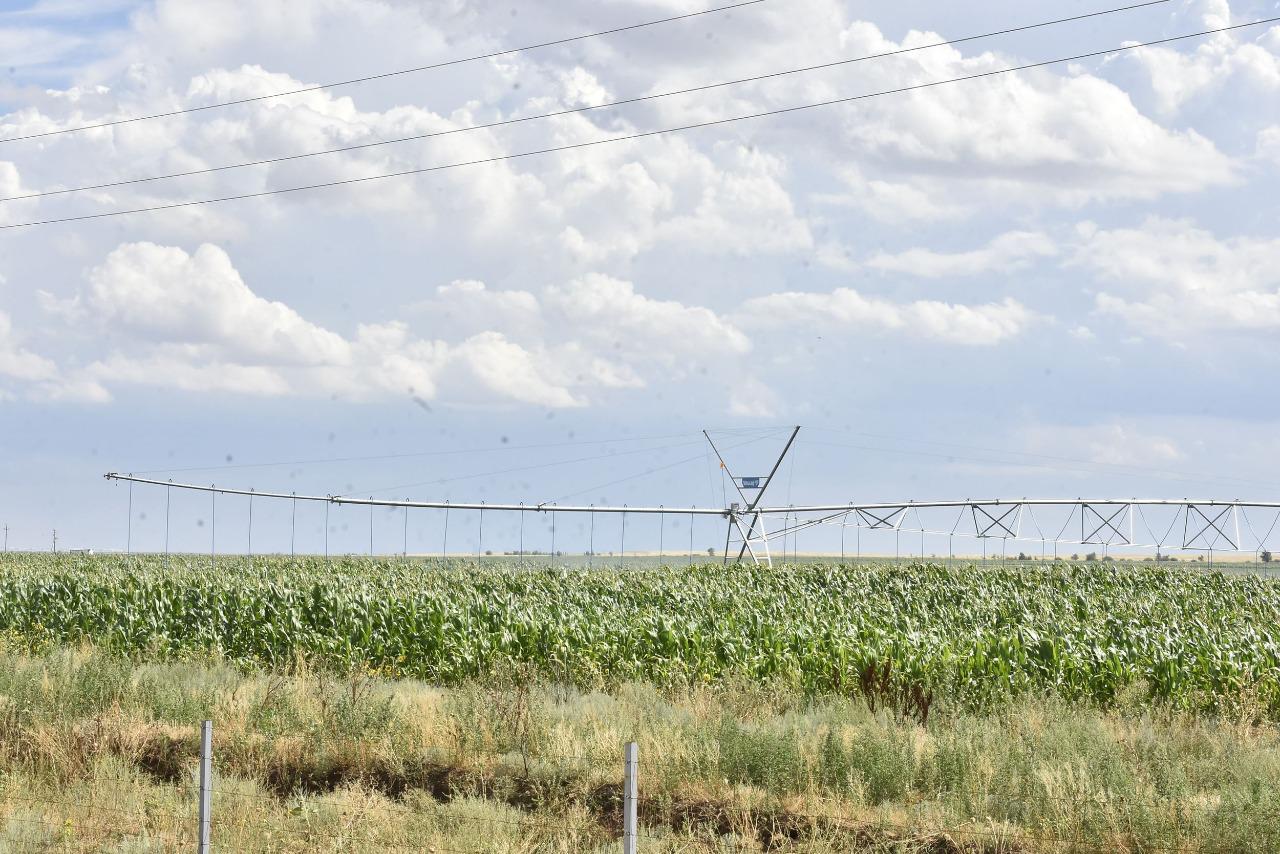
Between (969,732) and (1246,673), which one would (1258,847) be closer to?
(969,732)

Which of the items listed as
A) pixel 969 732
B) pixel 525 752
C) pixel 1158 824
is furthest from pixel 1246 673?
pixel 525 752

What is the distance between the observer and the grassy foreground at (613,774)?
40.6 ft

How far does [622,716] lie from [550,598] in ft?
47.8

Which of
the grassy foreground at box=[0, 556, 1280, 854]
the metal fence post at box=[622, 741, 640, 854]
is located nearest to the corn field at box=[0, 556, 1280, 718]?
the grassy foreground at box=[0, 556, 1280, 854]

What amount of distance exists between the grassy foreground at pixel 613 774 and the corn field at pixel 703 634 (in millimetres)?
1405

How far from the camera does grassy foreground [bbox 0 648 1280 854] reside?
12.4 meters

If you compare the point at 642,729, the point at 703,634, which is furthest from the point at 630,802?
the point at 703,634

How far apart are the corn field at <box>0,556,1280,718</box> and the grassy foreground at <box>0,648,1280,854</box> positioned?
1.41m

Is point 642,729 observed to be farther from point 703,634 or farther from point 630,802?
point 703,634

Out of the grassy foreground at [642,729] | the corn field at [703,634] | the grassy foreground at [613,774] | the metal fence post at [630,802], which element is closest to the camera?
the metal fence post at [630,802]

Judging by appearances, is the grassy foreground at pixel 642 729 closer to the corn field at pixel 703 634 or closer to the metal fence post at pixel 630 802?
the corn field at pixel 703 634

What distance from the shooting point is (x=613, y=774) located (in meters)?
14.6

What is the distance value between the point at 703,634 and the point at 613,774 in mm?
9164

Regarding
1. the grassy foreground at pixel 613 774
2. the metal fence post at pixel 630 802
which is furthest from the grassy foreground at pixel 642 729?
the metal fence post at pixel 630 802
